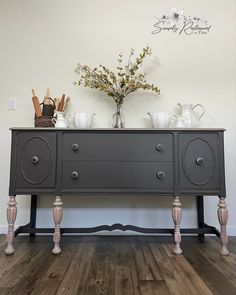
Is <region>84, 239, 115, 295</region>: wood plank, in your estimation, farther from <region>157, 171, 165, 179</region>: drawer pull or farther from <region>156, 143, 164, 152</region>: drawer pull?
<region>156, 143, 164, 152</region>: drawer pull

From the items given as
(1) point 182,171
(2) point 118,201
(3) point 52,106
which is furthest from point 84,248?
(3) point 52,106

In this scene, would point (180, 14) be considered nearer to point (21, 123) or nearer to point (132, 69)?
point (132, 69)

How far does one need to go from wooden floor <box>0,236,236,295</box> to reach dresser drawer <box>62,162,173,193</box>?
429mm

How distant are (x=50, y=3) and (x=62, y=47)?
0.42 metres

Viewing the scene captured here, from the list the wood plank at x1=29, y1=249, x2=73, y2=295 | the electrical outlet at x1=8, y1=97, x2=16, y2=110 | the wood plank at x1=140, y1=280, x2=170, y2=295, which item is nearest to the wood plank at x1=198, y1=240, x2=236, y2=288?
the wood plank at x1=140, y1=280, x2=170, y2=295

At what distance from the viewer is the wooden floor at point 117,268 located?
1073 mm

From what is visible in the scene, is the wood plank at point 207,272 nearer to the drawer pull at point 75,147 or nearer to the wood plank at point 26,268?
the wood plank at point 26,268

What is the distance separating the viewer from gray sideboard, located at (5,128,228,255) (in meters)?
1.52

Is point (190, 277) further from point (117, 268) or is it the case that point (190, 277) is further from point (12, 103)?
point (12, 103)

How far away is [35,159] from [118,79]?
0.99 metres

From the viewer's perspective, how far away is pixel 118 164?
1527 mm

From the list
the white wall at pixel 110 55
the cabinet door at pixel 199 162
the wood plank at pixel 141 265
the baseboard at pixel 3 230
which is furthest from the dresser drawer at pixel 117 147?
the baseboard at pixel 3 230

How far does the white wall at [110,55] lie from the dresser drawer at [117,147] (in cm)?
47

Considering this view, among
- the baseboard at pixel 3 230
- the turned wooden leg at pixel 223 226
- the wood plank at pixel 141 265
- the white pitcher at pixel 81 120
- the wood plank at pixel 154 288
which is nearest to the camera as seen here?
the wood plank at pixel 154 288
